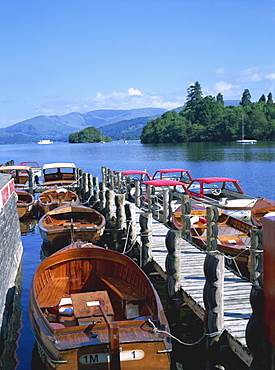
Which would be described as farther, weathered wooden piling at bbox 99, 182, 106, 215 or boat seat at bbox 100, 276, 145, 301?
weathered wooden piling at bbox 99, 182, 106, 215

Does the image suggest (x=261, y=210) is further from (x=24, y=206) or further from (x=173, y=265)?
(x=24, y=206)

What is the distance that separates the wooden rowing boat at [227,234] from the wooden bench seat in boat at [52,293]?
481 centimetres

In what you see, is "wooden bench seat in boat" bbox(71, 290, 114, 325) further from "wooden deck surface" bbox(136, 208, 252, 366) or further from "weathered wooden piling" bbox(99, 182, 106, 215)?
"weathered wooden piling" bbox(99, 182, 106, 215)

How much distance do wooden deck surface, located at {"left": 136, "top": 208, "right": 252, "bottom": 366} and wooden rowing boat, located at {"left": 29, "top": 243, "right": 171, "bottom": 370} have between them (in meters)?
1.08

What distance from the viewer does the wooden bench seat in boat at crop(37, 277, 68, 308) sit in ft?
30.7

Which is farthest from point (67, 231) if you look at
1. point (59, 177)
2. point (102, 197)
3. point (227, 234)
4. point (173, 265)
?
point (59, 177)

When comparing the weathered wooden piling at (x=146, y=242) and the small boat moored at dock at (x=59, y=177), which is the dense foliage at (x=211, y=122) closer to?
the small boat moored at dock at (x=59, y=177)

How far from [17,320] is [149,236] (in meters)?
4.05

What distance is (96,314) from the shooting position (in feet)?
26.9

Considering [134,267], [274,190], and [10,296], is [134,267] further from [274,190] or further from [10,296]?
[274,190]

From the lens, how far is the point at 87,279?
10.7 meters

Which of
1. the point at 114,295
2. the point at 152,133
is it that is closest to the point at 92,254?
the point at 114,295

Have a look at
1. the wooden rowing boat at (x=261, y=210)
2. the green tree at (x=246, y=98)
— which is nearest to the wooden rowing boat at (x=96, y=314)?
the wooden rowing boat at (x=261, y=210)

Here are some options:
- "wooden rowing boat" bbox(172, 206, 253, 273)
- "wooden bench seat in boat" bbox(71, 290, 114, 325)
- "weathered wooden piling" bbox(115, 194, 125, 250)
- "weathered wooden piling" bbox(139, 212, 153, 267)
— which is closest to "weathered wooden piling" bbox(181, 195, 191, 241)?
"wooden rowing boat" bbox(172, 206, 253, 273)
